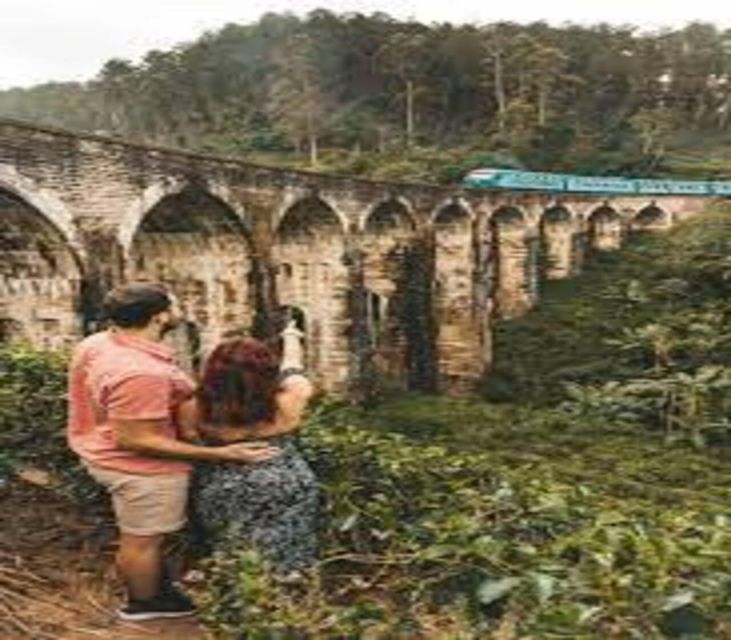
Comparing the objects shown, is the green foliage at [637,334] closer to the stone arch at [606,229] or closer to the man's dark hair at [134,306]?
the stone arch at [606,229]

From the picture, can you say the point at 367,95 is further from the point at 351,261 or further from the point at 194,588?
the point at 194,588

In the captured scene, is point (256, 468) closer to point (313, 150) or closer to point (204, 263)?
point (204, 263)

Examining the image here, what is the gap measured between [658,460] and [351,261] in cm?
691

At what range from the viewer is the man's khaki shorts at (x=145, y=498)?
4520 millimetres

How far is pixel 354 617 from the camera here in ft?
11.7

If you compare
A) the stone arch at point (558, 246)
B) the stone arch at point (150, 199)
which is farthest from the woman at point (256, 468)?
the stone arch at point (558, 246)

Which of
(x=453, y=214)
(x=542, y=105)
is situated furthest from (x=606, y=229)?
(x=453, y=214)

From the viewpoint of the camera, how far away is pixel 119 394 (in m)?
4.44

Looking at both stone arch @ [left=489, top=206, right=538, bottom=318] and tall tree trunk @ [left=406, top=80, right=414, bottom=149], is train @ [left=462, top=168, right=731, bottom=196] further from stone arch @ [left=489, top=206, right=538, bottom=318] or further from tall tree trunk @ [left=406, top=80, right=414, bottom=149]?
tall tree trunk @ [left=406, top=80, right=414, bottom=149]

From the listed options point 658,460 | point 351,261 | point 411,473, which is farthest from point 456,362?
point 411,473

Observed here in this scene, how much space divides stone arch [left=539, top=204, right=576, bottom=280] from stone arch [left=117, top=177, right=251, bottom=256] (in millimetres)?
23773

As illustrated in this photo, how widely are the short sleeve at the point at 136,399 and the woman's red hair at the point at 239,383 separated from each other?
176 mm

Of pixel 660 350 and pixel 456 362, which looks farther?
pixel 456 362

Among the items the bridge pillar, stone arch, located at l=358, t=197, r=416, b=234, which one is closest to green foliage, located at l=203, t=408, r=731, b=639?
stone arch, located at l=358, t=197, r=416, b=234
